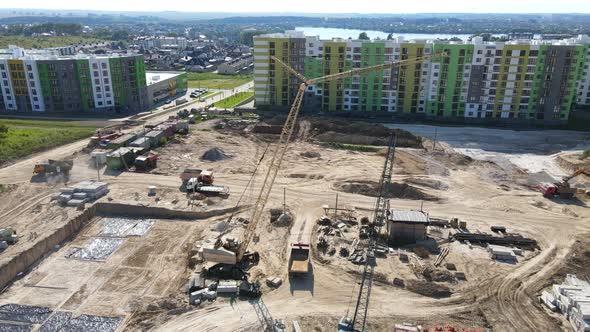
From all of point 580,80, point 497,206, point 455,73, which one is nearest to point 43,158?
point 497,206

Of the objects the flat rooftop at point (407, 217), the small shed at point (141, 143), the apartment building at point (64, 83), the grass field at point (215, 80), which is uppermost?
the apartment building at point (64, 83)

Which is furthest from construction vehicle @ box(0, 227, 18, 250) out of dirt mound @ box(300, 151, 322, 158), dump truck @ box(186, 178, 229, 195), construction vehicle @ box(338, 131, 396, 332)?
dirt mound @ box(300, 151, 322, 158)

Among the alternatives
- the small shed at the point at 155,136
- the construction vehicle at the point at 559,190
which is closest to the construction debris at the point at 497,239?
the construction vehicle at the point at 559,190

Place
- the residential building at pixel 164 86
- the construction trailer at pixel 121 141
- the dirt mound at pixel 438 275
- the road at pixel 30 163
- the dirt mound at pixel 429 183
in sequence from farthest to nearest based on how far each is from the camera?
the residential building at pixel 164 86 < the construction trailer at pixel 121 141 < the road at pixel 30 163 < the dirt mound at pixel 429 183 < the dirt mound at pixel 438 275

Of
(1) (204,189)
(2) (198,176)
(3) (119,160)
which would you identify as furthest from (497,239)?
(3) (119,160)

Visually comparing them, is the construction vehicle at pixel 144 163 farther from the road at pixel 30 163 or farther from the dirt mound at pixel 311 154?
the dirt mound at pixel 311 154
